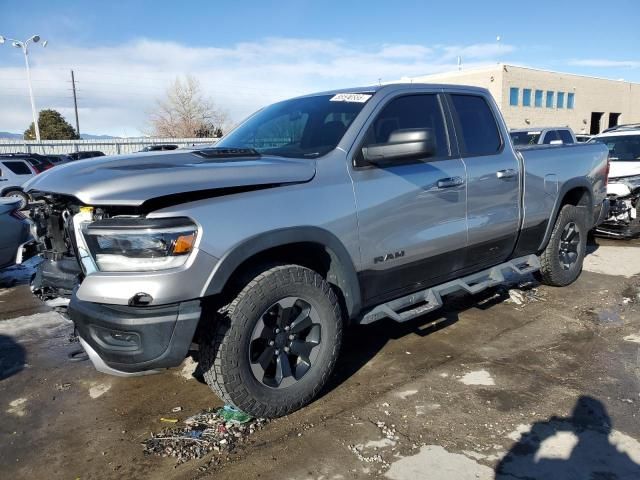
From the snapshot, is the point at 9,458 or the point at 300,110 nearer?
the point at 9,458

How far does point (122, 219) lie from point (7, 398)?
1850mm

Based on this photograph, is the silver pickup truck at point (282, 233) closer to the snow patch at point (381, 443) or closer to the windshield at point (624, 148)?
the snow patch at point (381, 443)

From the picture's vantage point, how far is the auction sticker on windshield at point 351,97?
3641 mm

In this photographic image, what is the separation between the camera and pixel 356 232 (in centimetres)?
324

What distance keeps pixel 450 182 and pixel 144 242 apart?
7.51 ft

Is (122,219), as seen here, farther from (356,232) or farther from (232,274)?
(356,232)

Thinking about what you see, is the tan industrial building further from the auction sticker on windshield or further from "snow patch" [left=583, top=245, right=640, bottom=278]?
the auction sticker on windshield

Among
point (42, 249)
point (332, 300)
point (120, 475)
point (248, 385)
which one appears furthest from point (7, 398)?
point (332, 300)

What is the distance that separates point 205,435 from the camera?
2.95 metres

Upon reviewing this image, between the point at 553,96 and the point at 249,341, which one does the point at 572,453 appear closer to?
the point at 249,341

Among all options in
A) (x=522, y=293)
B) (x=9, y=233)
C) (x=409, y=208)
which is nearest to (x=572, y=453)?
(x=409, y=208)

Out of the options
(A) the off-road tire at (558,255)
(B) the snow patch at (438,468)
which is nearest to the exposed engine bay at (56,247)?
(B) the snow patch at (438,468)

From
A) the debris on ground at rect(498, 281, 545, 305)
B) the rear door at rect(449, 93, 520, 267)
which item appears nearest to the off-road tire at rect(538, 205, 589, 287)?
the debris on ground at rect(498, 281, 545, 305)

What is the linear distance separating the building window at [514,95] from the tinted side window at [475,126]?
38095 millimetres
